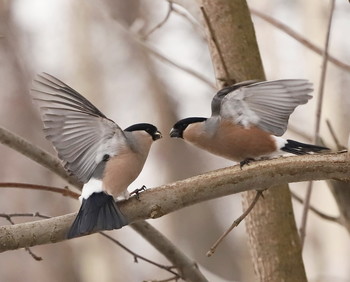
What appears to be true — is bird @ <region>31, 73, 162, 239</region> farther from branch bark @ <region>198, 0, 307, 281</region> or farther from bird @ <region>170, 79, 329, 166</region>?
branch bark @ <region>198, 0, 307, 281</region>

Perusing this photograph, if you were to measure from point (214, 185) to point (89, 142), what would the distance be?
480mm

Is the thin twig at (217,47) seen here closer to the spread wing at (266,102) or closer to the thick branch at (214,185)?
the spread wing at (266,102)

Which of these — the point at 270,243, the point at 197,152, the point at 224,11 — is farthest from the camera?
the point at 197,152

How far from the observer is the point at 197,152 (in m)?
7.76

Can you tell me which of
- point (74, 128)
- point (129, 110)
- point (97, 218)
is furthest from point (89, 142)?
point (129, 110)

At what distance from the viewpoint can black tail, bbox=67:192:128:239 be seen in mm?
1562

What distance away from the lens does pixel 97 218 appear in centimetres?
165

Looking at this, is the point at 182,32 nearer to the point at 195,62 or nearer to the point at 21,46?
the point at 195,62

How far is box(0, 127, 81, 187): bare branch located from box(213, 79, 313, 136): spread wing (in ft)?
1.58

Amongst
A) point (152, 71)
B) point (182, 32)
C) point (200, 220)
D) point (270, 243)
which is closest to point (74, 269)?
point (200, 220)

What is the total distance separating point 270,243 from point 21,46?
583 cm

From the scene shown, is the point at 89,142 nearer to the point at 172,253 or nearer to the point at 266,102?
the point at 172,253

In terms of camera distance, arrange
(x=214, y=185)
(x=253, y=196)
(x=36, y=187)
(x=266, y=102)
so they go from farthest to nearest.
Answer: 1. (x=253, y=196)
2. (x=266, y=102)
3. (x=36, y=187)
4. (x=214, y=185)

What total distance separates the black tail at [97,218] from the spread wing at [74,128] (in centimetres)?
17
